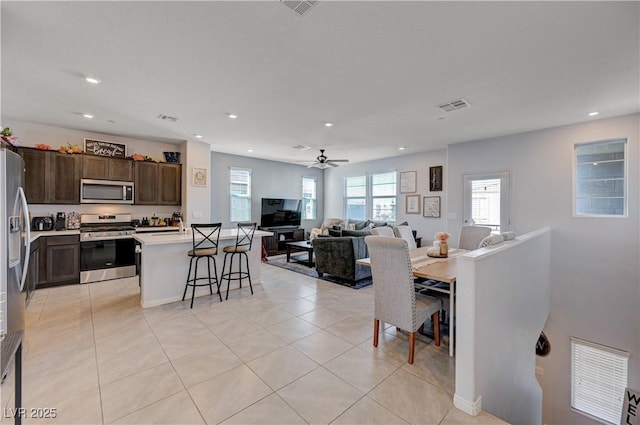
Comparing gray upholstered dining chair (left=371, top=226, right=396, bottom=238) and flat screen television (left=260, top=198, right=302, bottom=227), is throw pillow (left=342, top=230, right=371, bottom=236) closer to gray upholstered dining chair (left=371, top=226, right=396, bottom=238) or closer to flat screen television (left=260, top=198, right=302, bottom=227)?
gray upholstered dining chair (left=371, top=226, right=396, bottom=238)

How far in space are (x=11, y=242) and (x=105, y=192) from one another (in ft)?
10.5

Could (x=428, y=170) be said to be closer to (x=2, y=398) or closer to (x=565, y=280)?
(x=565, y=280)

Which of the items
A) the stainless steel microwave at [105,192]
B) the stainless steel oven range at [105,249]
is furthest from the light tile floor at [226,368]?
the stainless steel microwave at [105,192]

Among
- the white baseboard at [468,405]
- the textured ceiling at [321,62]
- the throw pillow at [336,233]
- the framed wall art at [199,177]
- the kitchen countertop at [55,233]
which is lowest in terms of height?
the white baseboard at [468,405]

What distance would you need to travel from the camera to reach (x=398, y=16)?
1.95 m

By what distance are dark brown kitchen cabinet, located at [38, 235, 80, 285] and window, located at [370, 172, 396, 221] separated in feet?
22.0

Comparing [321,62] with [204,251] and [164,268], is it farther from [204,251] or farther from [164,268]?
[164,268]

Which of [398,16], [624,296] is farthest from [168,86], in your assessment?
[624,296]

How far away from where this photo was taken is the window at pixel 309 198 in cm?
907

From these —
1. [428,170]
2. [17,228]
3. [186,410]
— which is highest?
[428,170]

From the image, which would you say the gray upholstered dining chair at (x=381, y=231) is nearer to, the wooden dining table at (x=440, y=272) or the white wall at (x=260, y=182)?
the wooden dining table at (x=440, y=272)

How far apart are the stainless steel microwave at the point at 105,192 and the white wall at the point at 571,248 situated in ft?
23.0

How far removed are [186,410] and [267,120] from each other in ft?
12.2

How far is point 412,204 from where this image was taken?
23.7 feet
